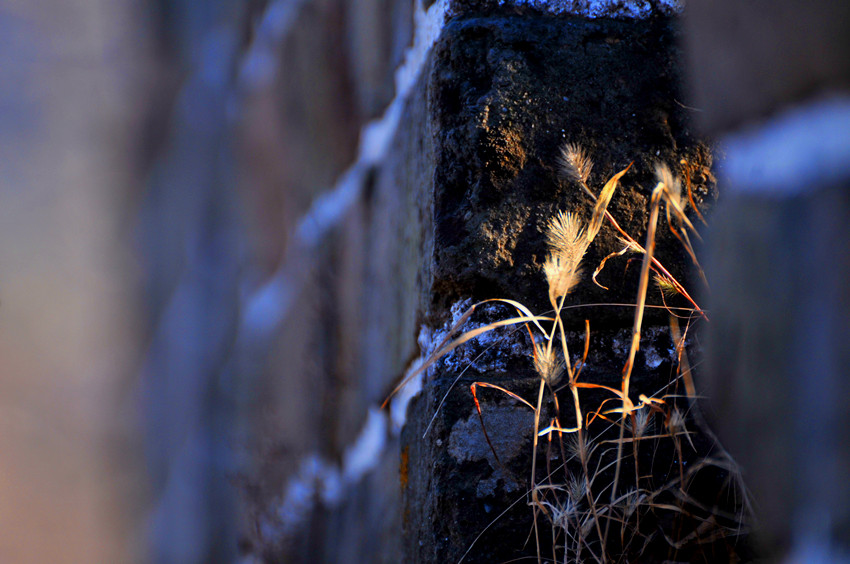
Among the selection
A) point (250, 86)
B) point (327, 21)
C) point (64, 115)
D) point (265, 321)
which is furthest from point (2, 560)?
point (327, 21)

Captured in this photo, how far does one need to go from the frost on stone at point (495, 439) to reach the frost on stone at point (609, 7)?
466 millimetres

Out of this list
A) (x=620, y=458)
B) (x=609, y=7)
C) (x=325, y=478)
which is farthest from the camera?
(x=325, y=478)

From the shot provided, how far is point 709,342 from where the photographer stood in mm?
263

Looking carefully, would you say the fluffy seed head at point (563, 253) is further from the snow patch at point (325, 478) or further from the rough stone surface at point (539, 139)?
the snow patch at point (325, 478)

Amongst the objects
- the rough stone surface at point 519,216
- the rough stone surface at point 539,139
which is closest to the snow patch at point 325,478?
the rough stone surface at point 519,216

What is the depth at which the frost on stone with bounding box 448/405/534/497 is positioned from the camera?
1.87 feet

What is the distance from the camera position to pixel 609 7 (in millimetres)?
634

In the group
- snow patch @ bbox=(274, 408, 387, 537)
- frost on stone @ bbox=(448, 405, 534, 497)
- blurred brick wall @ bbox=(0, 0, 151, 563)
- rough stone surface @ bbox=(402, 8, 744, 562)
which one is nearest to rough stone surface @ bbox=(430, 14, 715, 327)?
rough stone surface @ bbox=(402, 8, 744, 562)

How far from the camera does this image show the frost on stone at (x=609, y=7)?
628mm

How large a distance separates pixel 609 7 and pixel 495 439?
0.52m

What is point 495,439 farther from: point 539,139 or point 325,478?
point 325,478

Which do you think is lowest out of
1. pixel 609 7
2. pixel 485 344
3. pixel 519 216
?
pixel 485 344

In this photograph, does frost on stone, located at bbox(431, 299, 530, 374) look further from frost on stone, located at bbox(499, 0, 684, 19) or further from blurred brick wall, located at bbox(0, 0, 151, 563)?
blurred brick wall, located at bbox(0, 0, 151, 563)

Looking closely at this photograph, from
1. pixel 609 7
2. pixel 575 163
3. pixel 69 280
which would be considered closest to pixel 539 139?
pixel 575 163
